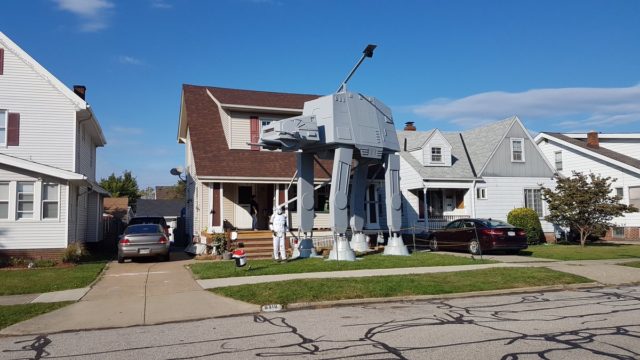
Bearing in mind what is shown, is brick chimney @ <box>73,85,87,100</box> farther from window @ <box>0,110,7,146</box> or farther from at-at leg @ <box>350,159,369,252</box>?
at-at leg @ <box>350,159,369,252</box>

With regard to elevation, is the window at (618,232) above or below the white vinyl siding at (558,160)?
below

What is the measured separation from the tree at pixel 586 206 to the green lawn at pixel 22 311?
74.2 ft

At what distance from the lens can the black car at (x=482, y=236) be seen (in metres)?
19.0

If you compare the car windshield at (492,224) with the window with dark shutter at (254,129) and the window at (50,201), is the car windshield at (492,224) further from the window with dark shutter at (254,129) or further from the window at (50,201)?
the window at (50,201)

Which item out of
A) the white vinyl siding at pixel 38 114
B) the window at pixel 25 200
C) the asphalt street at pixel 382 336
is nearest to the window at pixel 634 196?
the asphalt street at pixel 382 336

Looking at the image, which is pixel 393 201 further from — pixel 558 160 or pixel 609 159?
pixel 558 160

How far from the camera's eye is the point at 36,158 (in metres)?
19.3

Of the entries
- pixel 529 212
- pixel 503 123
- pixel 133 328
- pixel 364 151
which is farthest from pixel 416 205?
pixel 133 328

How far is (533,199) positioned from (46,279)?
23.9m

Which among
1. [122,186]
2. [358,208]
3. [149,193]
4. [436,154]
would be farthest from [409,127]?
[149,193]

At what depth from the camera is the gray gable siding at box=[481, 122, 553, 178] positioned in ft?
91.0

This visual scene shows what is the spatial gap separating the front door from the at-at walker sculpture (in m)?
5.27

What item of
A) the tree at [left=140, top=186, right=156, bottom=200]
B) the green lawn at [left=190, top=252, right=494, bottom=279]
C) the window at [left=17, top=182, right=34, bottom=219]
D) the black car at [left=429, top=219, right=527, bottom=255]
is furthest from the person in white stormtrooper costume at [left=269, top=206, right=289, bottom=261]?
the tree at [left=140, top=186, right=156, bottom=200]

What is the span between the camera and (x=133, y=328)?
838 cm
